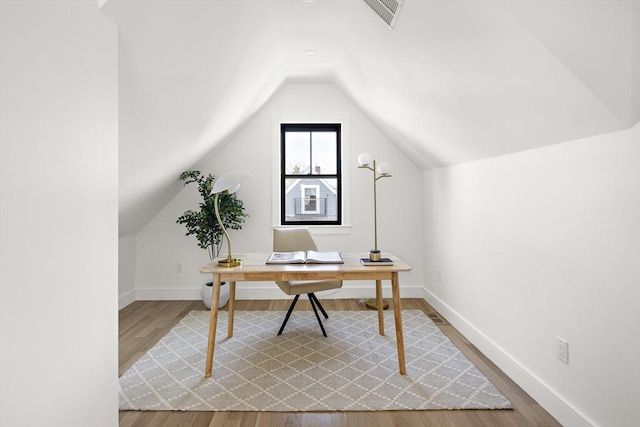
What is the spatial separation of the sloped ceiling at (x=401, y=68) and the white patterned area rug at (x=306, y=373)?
1342 millimetres

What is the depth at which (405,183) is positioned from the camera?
13.3 feet

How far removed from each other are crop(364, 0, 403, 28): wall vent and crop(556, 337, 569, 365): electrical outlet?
194cm

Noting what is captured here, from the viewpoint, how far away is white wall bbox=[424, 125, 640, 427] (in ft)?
4.54

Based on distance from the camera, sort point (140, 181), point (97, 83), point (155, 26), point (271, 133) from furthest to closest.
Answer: point (271, 133) → point (140, 181) → point (155, 26) → point (97, 83)

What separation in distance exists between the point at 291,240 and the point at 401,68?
1752 mm

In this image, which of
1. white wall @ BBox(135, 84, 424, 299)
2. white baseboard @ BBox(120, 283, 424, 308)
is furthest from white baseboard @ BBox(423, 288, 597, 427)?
white wall @ BBox(135, 84, 424, 299)

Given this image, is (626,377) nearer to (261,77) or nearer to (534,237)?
(534,237)

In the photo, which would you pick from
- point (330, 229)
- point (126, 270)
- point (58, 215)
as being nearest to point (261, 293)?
point (330, 229)

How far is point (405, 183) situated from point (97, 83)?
11.1 feet

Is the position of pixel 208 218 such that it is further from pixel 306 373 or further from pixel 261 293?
pixel 306 373

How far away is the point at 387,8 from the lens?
187 cm

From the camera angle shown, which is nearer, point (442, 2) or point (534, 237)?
point (442, 2)

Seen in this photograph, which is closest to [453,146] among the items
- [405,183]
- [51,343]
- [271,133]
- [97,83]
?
[405,183]

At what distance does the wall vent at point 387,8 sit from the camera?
179cm
